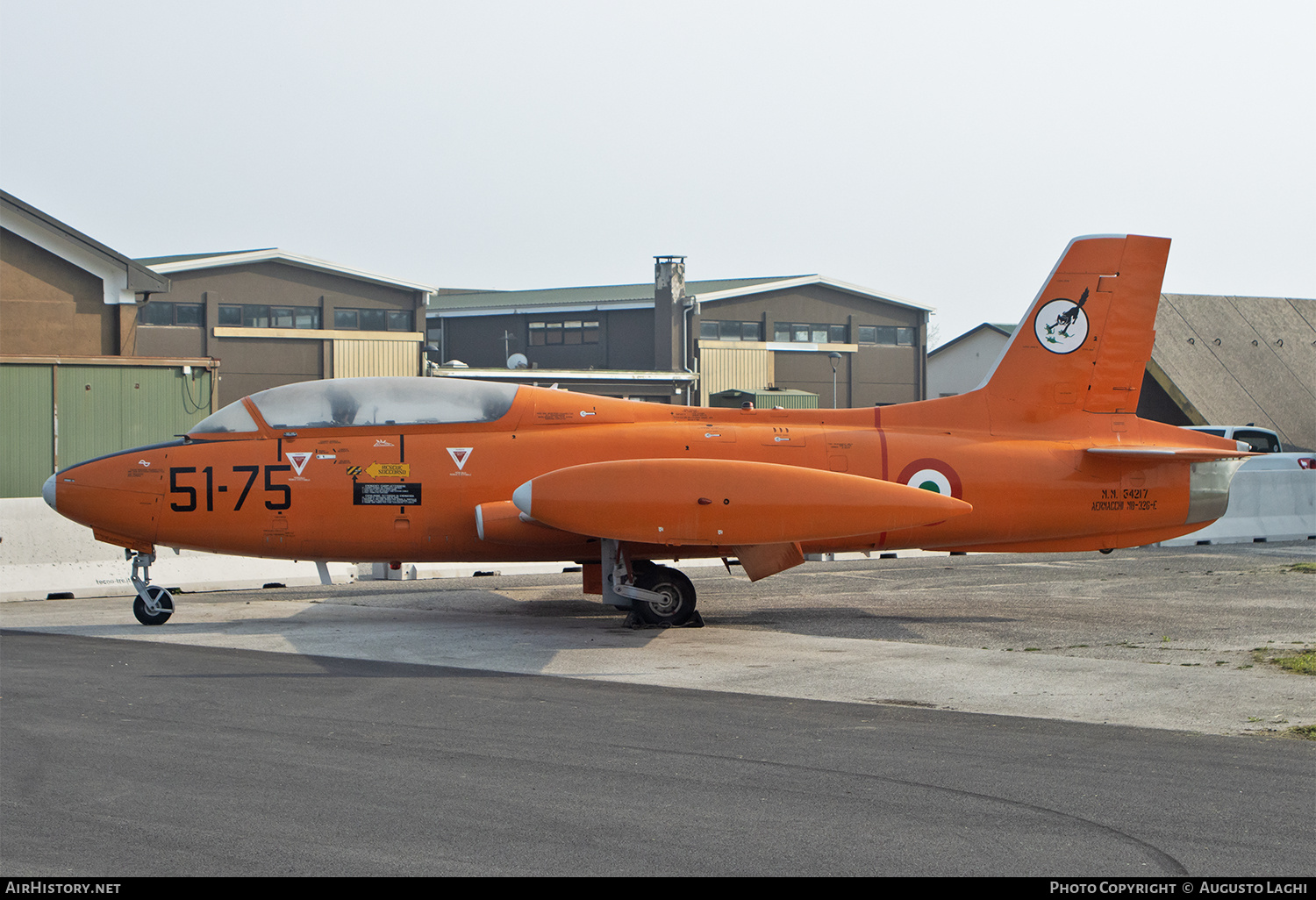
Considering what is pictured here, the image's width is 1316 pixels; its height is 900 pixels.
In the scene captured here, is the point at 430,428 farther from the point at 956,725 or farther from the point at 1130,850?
the point at 1130,850

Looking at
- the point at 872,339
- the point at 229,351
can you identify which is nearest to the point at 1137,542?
the point at 229,351

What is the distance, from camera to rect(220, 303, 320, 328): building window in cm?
5038

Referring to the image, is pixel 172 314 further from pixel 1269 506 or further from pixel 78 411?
pixel 1269 506

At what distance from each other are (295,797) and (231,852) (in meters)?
0.99

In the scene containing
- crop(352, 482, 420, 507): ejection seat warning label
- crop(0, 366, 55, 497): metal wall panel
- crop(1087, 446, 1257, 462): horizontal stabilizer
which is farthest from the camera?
crop(0, 366, 55, 497): metal wall panel

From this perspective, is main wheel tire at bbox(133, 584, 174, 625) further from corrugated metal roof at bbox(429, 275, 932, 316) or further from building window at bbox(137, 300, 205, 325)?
corrugated metal roof at bbox(429, 275, 932, 316)

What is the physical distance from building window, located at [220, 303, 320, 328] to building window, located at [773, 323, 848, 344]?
925 inches

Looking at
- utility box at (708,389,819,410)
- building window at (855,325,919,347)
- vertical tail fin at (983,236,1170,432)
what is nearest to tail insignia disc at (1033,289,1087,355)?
vertical tail fin at (983,236,1170,432)

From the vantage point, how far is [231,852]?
229 inches

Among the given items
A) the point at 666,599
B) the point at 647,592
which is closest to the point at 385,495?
the point at 647,592

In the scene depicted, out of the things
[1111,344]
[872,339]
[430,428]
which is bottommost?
[430,428]

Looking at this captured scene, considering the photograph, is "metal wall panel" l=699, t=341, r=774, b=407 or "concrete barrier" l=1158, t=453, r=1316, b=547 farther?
"metal wall panel" l=699, t=341, r=774, b=407

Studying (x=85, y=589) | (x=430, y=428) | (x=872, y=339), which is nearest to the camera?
(x=430, y=428)

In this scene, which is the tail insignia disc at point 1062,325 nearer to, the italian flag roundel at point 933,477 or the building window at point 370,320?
the italian flag roundel at point 933,477
